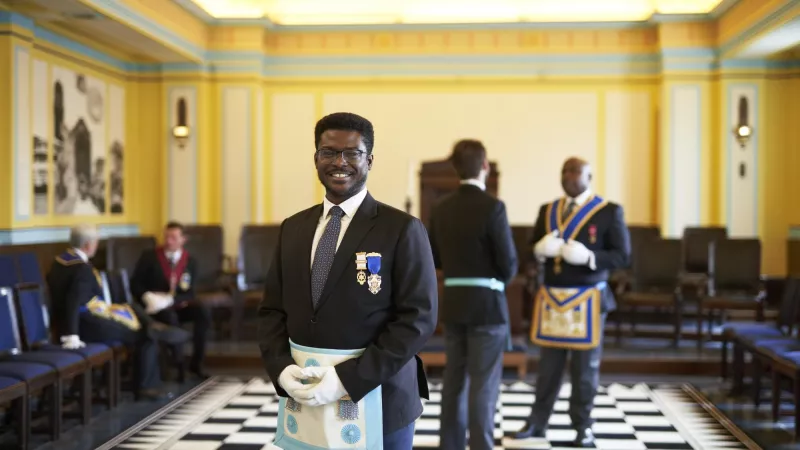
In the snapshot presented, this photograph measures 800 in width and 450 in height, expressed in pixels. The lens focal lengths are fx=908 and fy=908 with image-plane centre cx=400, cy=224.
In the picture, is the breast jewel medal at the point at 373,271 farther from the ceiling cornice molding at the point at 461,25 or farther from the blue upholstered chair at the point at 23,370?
the ceiling cornice molding at the point at 461,25

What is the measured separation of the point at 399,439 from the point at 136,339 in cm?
454

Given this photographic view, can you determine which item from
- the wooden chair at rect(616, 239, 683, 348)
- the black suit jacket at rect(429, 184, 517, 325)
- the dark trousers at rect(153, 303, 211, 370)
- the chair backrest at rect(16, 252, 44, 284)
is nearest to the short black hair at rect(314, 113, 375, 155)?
the black suit jacket at rect(429, 184, 517, 325)

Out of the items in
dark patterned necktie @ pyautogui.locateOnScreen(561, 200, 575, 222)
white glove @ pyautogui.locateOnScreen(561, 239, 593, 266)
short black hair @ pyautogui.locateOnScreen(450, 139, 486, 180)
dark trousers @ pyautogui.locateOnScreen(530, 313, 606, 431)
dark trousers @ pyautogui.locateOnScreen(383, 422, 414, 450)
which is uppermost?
short black hair @ pyautogui.locateOnScreen(450, 139, 486, 180)

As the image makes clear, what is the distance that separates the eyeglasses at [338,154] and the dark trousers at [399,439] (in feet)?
2.66

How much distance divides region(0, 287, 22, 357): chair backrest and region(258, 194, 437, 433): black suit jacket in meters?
3.57

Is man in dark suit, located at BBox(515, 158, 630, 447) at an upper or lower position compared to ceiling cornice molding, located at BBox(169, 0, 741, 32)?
lower

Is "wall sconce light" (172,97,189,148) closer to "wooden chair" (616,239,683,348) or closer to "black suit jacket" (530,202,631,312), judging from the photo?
"wooden chair" (616,239,683,348)

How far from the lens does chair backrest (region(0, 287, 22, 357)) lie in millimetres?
5672

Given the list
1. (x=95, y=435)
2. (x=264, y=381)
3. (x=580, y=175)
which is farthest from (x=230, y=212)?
(x=580, y=175)

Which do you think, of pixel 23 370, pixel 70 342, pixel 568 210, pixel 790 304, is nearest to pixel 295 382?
pixel 568 210

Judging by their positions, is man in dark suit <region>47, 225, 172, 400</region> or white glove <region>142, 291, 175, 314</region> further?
white glove <region>142, 291, 175, 314</region>

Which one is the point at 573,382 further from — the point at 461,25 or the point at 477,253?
the point at 461,25

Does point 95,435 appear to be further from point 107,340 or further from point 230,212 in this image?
point 230,212

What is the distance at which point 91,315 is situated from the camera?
6.50 m
